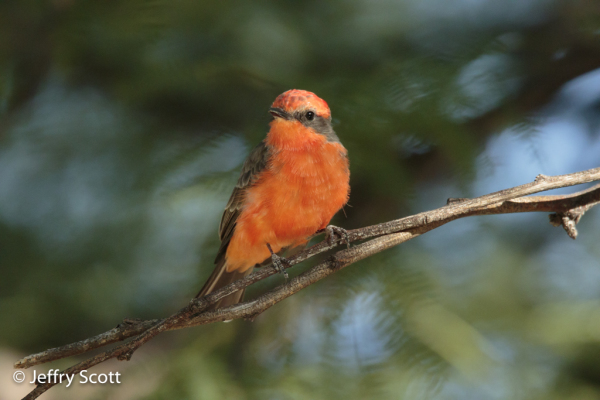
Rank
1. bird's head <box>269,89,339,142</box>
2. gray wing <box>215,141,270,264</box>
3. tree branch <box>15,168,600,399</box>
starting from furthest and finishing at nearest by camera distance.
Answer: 1. gray wing <box>215,141,270,264</box>
2. bird's head <box>269,89,339,142</box>
3. tree branch <box>15,168,600,399</box>

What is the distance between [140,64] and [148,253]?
732mm

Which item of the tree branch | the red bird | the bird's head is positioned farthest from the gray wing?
the tree branch

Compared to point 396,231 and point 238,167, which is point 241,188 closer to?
point 238,167

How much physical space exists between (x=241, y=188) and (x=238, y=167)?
225 mm

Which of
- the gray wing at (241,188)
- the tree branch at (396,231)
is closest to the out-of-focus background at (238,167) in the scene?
the gray wing at (241,188)

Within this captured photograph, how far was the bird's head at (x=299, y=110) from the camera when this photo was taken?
3.91ft

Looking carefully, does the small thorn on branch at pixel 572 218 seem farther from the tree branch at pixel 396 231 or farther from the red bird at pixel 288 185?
the red bird at pixel 288 185

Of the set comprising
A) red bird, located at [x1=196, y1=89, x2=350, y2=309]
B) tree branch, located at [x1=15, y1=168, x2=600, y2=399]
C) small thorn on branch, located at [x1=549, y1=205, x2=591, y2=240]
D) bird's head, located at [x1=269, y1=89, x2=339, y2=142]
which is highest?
bird's head, located at [x1=269, y1=89, x2=339, y2=142]

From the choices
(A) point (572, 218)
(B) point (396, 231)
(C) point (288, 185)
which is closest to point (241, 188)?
(C) point (288, 185)

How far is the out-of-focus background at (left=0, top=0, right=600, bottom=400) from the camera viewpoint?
1.45 m

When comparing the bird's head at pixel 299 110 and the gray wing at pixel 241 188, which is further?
the gray wing at pixel 241 188

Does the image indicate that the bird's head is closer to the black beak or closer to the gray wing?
the black beak

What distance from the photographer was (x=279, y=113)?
1206 mm

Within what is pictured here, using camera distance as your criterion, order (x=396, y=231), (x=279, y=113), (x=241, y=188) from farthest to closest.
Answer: (x=241, y=188)
(x=279, y=113)
(x=396, y=231)
